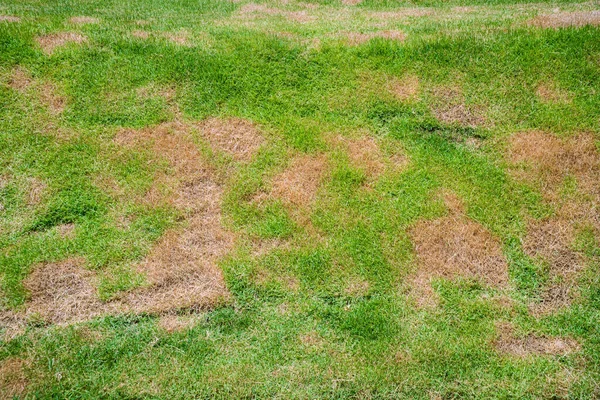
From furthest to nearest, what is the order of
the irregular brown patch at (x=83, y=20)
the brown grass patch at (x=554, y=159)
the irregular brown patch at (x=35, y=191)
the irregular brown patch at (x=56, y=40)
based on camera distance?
the irregular brown patch at (x=83, y=20), the irregular brown patch at (x=56, y=40), the brown grass patch at (x=554, y=159), the irregular brown patch at (x=35, y=191)

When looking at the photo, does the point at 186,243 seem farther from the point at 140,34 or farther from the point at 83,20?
the point at 83,20

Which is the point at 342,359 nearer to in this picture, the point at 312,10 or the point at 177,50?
the point at 177,50

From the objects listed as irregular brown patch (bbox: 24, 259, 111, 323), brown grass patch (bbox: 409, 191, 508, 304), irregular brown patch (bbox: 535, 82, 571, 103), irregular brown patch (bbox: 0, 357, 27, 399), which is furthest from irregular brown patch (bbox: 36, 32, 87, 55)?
irregular brown patch (bbox: 535, 82, 571, 103)

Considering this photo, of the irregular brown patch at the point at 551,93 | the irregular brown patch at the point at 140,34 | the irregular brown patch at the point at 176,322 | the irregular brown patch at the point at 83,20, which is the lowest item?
the irregular brown patch at the point at 176,322

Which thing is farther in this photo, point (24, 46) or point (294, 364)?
point (24, 46)

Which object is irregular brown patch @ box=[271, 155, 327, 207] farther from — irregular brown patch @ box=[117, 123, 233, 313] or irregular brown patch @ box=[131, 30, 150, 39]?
irregular brown patch @ box=[131, 30, 150, 39]

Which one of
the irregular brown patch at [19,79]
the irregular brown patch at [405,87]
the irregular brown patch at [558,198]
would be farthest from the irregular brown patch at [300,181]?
the irregular brown patch at [19,79]

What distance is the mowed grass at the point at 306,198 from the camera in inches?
225

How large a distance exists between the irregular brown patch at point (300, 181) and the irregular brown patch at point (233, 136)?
2.32 ft

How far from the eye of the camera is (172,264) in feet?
21.7

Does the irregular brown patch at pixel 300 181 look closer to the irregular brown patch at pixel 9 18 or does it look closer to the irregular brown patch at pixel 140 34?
the irregular brown patch at pixel 140 34

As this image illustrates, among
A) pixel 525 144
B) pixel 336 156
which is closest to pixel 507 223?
pixel 525 144

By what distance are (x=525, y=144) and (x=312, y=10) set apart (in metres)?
6.22

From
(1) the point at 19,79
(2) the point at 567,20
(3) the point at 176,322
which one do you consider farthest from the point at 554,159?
(1) the point at 19,79
